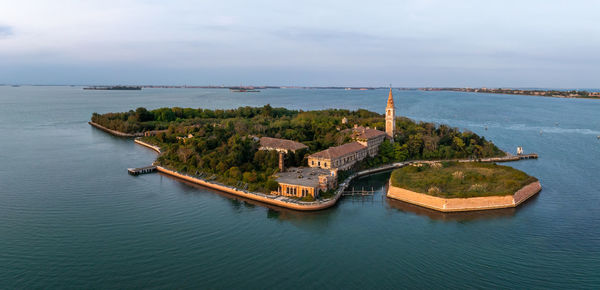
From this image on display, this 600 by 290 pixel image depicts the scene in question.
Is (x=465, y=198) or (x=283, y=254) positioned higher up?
(x=465, y=198)

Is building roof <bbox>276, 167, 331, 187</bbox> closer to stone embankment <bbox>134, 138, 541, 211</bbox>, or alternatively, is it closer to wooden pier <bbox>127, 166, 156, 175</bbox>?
stone embankment <bbox>134, 138, 541, 211</bbox>

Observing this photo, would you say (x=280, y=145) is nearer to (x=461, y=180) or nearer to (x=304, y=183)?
(x=304, y=183)

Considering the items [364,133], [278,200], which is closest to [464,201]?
[278,200]

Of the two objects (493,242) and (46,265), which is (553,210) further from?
(46,265)

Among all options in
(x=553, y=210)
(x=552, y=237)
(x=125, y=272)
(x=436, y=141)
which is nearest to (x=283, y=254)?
(x=125, y=272)

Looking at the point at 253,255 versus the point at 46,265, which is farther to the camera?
the point at 253,255

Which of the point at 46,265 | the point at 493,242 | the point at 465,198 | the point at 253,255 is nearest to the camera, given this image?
the point at 46,265

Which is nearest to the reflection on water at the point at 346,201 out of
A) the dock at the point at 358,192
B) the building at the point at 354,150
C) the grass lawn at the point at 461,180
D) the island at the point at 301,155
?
the dock at the point at 358,192
